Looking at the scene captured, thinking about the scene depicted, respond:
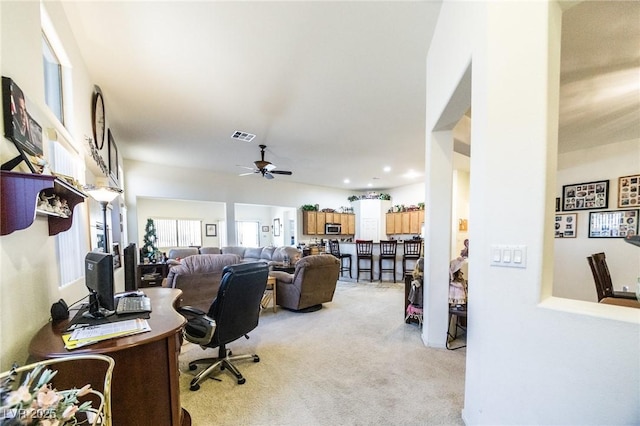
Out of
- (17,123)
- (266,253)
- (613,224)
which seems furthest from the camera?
(266,253)

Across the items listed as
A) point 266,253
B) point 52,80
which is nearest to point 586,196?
point 52,80

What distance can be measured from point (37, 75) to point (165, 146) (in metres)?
4.02

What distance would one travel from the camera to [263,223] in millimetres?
10906

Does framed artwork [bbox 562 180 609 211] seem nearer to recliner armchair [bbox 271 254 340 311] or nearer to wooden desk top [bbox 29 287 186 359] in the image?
recliner armchair [bbox 271 254 340 311]

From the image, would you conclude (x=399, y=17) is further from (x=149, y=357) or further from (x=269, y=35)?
(x=149, y=357)

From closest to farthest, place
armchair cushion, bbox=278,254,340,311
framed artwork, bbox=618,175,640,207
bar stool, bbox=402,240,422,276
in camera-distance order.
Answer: framed artwork, bbox=618,175,640,207 < armchair cushion, bbox=278,254,340,311 < bar stool, bbox=402,240,422,276

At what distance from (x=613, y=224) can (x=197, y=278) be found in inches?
250

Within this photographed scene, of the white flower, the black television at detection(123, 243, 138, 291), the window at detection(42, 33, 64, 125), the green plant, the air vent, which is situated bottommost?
the green plant

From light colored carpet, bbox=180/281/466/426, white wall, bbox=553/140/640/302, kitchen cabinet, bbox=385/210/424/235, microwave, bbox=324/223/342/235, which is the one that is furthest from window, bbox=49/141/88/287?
kitchen cabinet, bbox=385/210/424/235

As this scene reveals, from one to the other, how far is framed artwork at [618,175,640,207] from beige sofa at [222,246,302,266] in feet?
20.1

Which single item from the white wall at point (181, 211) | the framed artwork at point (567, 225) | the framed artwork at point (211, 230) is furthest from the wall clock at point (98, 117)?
the framed artwork at point (567, 225)

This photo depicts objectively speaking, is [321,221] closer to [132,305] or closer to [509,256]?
[132,305]

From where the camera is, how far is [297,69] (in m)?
2.78

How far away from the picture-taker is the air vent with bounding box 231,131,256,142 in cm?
452
